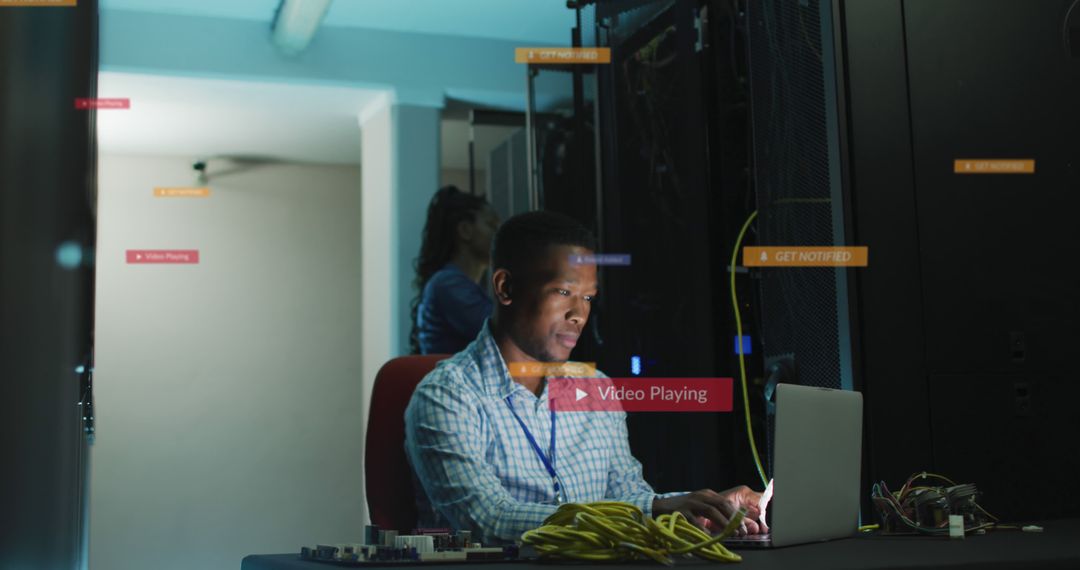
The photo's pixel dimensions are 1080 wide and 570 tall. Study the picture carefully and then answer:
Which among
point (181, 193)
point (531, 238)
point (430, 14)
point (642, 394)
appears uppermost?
point (430, 14)

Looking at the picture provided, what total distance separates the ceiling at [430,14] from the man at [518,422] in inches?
97.1

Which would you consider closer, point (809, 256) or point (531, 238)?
point (809, 256)

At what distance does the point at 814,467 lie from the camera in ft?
3.54

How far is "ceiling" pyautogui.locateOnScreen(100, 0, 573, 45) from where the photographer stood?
13.0 ft

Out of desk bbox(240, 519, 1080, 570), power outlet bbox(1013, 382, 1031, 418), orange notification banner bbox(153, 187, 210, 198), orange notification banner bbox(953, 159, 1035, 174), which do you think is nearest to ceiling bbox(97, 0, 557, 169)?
orange notification banner bbox(153, 187, 210, 198)

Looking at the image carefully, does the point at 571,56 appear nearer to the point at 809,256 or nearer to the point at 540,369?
the point at 540,369

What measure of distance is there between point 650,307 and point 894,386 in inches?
42.1

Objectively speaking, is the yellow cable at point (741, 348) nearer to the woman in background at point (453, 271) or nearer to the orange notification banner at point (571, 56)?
the orange notification banner at point (571, 56)

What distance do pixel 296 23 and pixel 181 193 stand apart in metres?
2.03

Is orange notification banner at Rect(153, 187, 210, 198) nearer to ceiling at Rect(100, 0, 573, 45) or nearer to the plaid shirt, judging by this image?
ceiling at Rect(100, 0, 573, 45)

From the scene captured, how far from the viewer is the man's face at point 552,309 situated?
168cm

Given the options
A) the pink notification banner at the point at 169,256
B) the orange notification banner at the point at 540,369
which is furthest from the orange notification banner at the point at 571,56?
the pink notification banner at the point at 169,256

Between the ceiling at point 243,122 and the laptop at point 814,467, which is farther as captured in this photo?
the ceiling at point 243,122

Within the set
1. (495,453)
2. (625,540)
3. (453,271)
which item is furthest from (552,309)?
(453,271)
